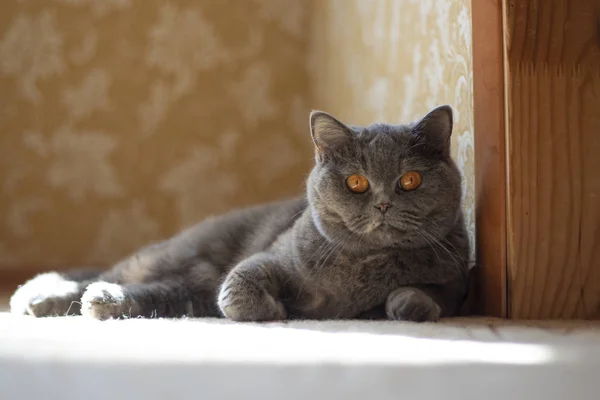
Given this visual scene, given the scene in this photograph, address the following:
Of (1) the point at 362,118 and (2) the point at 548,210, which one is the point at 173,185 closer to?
(1) the point at 362,118

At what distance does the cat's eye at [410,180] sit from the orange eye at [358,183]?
3.3 inches

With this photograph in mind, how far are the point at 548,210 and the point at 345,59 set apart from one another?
5.57 ft

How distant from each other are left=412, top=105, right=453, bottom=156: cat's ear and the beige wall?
1.50m

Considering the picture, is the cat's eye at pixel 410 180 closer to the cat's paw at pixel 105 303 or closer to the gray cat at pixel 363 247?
the gray cat at pixel 363 247

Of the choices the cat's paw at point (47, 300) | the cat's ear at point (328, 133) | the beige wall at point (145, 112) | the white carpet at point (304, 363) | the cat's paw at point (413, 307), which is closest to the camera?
the white carpet at point (304, 363)

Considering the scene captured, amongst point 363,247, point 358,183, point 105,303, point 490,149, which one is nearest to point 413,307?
point 363,247

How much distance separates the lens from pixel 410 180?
5.49 feet

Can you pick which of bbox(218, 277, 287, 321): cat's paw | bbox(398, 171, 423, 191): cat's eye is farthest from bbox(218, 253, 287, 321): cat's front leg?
bbox(398, 171, 423, 191): cat's eye

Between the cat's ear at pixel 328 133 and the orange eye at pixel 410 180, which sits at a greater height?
the cat's ear at pixel 328 133

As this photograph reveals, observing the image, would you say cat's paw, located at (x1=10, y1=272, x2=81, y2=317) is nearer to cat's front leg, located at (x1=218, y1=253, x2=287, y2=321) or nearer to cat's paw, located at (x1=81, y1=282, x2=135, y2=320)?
cat's paw, located at (x1=81, y1=282, x2=135, y2=320)

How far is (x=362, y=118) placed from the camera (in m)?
2.90

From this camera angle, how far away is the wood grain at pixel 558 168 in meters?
1.59

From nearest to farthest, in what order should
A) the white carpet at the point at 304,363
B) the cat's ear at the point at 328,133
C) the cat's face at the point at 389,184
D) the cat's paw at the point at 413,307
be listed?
1. the white carpet at the point at 304,363
2. the cat's paw at the point at 413,307
3. the cat's face at the point at 389,184
4. the cat's ear at the point at 328,133

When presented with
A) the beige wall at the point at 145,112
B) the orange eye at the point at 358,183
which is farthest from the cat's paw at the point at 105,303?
the beige wall at the point at 145,112
